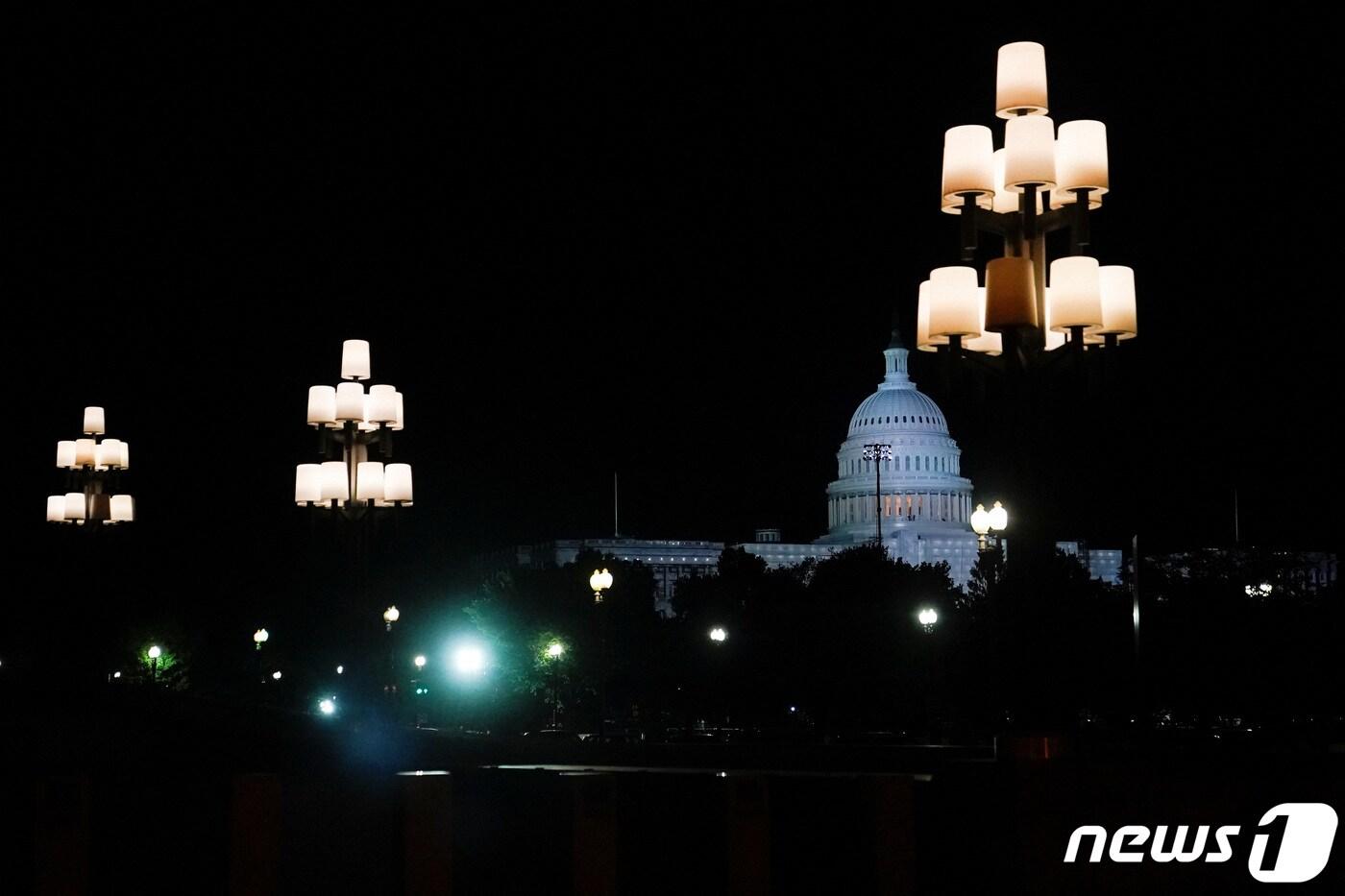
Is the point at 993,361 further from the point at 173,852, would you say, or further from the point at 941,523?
the point at 941,523

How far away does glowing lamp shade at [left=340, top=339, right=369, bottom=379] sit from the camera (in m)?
26.8

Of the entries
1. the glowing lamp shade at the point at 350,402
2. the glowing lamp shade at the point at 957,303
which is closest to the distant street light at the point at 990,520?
the glowing lamp shade at the point at 350,402

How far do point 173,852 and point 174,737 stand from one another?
12.3 metres

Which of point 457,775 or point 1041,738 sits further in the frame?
point 457,775

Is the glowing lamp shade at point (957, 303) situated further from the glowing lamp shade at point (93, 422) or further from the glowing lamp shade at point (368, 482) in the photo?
the glowing lamp shade at point (93, 422)

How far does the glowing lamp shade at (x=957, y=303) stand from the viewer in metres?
15.5

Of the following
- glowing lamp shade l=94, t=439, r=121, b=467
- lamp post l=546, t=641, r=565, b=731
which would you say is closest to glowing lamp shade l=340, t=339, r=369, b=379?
glowing lamp shade l=94, t=439, r=121, b=467

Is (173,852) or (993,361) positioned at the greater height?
(993,361)

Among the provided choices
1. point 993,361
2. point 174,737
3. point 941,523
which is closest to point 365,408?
point 174,737

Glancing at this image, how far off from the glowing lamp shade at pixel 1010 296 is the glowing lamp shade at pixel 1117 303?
151 centimetres

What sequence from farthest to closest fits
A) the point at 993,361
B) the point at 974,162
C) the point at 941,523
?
the point at 941,523 < the point at 993,361 < the point at 974,162

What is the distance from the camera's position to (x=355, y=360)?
26.9 metres

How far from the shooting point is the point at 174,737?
1005 inches

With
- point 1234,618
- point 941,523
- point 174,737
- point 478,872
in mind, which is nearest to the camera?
point 478,872
